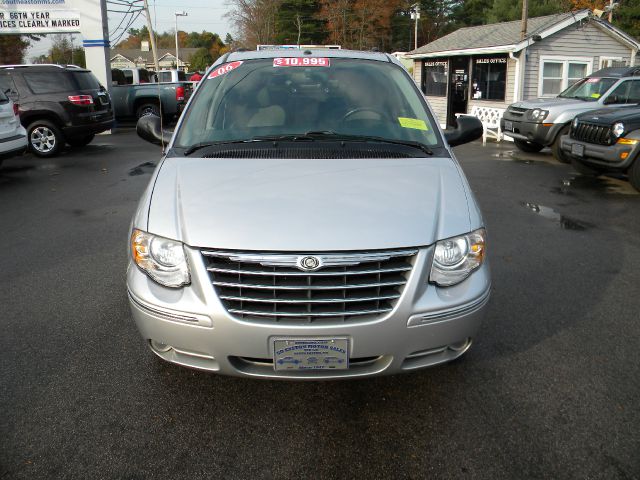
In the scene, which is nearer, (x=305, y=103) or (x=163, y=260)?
(x=163, y=260)

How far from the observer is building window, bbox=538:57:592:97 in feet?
64.1

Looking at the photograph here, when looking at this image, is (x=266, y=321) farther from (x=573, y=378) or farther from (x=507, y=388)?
(x=573, y=378)

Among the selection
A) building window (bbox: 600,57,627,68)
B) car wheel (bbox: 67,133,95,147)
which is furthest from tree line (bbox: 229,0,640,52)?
car wheel (bbox: 67,133,95,147)

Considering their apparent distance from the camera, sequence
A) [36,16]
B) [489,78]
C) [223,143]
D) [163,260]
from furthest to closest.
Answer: [489,78] < [36,16] < [223,143] < [163,260]

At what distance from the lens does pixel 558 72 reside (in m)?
19.9

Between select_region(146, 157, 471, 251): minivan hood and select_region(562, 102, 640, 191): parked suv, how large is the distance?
630 cm

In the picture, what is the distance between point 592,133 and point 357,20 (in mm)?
47687

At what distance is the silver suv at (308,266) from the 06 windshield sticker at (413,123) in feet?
1.91

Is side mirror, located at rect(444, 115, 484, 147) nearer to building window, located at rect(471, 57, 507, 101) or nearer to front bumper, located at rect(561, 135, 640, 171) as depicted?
front bumper, located at rect(561, 135, 640, 171)

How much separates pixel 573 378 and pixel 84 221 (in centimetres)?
587

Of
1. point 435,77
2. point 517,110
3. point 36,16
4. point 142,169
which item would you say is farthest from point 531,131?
point 36,16

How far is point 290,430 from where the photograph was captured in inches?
111

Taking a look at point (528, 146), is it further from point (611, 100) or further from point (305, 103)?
point (305, 103)

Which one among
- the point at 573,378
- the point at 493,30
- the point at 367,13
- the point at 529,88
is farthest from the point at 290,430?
the point at 367,13
